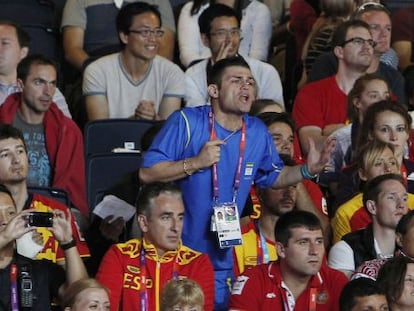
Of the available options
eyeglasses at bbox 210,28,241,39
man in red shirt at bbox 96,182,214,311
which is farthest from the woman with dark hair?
eyeglasses at bbox 210,28,241,39

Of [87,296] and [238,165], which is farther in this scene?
[238,165]

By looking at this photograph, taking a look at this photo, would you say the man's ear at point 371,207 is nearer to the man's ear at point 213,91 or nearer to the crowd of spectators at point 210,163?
the crowd of spectators at point 210,163

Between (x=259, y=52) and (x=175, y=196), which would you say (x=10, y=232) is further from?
(x=259, y=52)

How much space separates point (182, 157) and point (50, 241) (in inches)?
33.7

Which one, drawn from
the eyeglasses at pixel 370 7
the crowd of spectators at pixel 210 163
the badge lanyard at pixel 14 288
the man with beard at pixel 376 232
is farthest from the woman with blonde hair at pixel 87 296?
the eyeglasses at pixel 370 7

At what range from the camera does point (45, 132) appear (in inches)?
342

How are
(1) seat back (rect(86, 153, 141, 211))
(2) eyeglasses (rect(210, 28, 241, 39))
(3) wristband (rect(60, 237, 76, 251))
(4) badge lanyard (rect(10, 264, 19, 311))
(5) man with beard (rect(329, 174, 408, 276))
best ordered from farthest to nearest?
1. (2) eyeglasses (rect(210, 28, 241, 39))
2. (1) seat back (rect(86, 153, 141, 211))
3. (5) man with beard (rect(329, 174, 408, 276))
4. (3) wristband (rect(60, 237, 76, 251))
5. (4) badge lanyard (rect(10, 264, 19, 311))

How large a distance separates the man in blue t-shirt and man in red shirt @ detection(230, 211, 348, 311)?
0.29m

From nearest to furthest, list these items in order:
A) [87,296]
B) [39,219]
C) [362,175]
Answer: [87,296] → [39,219] → [362,175]

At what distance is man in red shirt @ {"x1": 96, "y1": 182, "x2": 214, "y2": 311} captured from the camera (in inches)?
289

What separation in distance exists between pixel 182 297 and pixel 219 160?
93 cm

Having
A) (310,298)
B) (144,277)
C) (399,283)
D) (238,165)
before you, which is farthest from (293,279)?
(144,277)

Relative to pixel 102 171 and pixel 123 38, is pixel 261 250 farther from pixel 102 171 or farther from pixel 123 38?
pixel 123 38

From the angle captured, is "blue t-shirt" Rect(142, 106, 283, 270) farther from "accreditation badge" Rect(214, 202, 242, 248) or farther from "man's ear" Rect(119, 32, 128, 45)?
"man's ear" Rect(119, 32, 128, 45)
